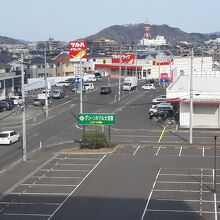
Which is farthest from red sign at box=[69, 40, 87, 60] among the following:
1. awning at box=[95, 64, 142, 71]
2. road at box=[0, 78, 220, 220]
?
awning at box=[95, 64, 142, 71]

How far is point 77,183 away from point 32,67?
73359 millimetres

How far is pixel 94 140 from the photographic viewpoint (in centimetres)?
3809

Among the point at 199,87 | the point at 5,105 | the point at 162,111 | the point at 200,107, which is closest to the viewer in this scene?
the point at 200,107

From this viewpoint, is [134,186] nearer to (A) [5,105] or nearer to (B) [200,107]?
(B) [200,107]

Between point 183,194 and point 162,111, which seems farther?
point 162,111

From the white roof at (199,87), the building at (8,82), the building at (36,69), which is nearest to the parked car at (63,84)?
the building at (36,69)

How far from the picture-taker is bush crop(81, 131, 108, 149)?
38125mm

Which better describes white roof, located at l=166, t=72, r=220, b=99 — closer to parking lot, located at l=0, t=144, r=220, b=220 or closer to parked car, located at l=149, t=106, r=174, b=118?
parked car, located at l=149, t=106, r=174, b=118

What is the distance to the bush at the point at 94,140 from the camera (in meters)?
38.1

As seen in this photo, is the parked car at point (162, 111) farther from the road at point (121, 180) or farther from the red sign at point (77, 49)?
the red sign at point (77, 49)

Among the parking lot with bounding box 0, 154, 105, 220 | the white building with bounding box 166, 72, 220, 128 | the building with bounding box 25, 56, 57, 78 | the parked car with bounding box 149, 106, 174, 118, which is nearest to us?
the parking lot with bounding box 0, 154, 105, 220

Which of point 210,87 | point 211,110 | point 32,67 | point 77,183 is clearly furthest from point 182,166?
point 32,67

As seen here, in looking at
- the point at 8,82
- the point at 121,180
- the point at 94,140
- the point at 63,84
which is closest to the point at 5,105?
the point at 8,82

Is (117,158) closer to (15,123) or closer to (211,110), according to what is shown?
(211,110)
